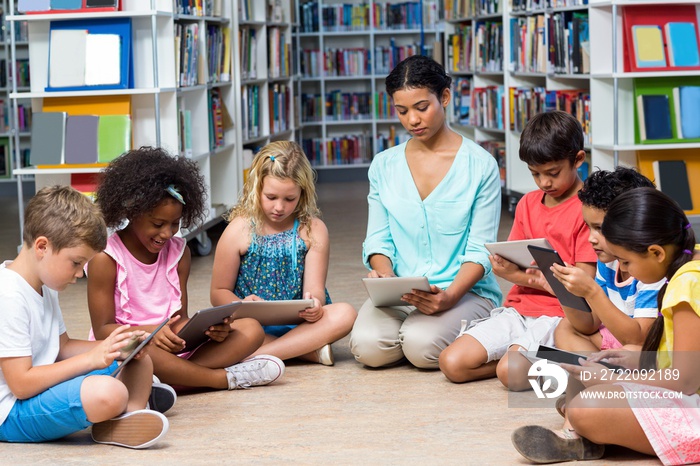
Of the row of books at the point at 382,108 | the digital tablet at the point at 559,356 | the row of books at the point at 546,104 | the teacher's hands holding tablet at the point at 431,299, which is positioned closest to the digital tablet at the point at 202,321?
the teacher's hands holding tablet at the point at 431,299

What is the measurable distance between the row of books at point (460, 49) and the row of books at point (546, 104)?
1012mm

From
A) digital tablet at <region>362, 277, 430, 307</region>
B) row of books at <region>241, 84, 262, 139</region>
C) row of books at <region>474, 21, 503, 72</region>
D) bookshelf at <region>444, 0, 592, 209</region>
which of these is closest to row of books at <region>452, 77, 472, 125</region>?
bookshelf at <region>444, 0, 592, 209</region>

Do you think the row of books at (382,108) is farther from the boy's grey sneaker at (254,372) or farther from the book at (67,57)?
the boy's grey sneaker at (254,372)

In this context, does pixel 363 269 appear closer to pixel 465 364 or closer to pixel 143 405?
pixel 465 364

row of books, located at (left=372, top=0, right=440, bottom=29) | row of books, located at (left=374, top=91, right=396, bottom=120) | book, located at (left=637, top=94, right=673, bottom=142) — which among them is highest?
row of books, located at (left=372, top=0, right=440, bottom=29)

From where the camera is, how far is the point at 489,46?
645 cm

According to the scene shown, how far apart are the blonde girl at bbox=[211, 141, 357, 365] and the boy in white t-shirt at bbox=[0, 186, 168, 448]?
0.71m

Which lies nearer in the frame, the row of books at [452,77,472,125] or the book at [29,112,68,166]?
the book at [29,112,68,166]

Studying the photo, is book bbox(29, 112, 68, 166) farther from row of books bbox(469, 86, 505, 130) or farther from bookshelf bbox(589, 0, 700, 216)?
row of books bbox(469, 86, 505, 130)

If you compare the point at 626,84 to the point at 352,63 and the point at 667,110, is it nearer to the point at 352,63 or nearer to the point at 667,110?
the point at 667,110

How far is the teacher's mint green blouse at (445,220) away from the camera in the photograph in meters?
2.73

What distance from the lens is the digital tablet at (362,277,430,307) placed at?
8.29 ft

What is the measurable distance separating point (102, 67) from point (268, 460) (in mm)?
2598

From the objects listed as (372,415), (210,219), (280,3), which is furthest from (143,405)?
(280,3)
